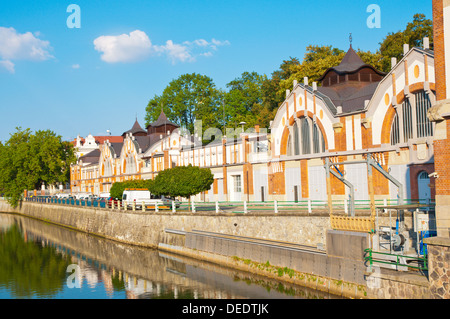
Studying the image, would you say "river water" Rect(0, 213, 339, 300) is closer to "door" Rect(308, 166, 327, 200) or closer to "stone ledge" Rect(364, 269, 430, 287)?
"stone ledge" Rect(364, 269, 430, 287)

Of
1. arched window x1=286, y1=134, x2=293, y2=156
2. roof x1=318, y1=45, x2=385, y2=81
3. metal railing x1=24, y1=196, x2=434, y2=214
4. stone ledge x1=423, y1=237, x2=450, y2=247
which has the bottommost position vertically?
stone ledge x1=423, y1=237, x2=450, y2=247

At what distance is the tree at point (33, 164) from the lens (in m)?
84.8

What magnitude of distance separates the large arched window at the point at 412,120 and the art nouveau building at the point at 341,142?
0.06 metres

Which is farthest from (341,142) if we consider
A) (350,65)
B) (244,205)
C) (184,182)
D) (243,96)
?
(243,96)

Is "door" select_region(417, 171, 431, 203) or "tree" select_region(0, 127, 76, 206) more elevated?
"tree" select_region(0, 127, 76, 206)

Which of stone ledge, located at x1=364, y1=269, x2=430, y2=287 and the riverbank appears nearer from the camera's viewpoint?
stone ledge, located at x1=364, y1=269, x2=430, y2=287

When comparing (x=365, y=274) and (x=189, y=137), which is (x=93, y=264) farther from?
(x=189, y=137)

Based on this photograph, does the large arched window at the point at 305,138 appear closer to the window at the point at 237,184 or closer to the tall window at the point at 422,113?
the window at the point at 237,184

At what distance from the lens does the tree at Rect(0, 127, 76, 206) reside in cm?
8481

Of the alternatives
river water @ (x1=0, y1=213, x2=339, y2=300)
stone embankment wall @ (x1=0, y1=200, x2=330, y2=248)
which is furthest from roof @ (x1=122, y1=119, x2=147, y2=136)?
river water @ (x1=0, y1=213, x2=339, y2=300)

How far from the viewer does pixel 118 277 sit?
94.2 ft

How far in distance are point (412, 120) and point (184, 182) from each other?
52.8 feet

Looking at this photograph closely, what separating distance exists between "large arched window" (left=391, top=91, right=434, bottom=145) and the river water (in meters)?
13.1

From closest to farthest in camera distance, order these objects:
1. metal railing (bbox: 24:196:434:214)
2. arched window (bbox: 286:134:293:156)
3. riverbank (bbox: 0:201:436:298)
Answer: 1. riverbank (bbox: 0:201:436:298)
2. metal railing (bbox: 24:196:434:214)
3. arched window (bbox: 286:134:293:156)
